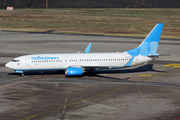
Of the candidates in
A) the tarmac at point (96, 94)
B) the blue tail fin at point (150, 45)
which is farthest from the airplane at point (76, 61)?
the tarmac at point (96, 94)

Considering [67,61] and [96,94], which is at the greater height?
[67,61]

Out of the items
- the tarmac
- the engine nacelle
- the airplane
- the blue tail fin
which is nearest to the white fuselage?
the airplane

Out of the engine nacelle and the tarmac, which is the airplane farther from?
the tarmac

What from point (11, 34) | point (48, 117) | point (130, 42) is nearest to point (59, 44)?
point (130, 42)

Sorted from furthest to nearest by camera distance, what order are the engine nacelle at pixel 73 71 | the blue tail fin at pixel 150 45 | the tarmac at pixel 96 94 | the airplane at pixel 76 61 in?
the blue tail fin at pixel 150 45 < the airplane at pixel 76 61 < the engine nacelle at pixel 73 71 < the tarmac at pixel 96 94

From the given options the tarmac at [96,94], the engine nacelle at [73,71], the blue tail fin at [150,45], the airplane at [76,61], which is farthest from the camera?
the blue tail fin at [150,45]

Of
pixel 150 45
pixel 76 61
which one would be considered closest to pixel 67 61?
pixel 76 61

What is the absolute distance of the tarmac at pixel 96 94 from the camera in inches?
1307

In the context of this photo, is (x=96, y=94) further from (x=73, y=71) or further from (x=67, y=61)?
(x=67, y=61)

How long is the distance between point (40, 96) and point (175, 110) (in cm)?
1915

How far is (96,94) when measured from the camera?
41.1 meters

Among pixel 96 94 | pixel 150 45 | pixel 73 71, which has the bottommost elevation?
pixel 96 94

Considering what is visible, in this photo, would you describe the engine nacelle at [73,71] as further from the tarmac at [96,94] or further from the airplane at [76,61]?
the tarmac at [96,94]

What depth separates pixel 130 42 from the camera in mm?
95188
